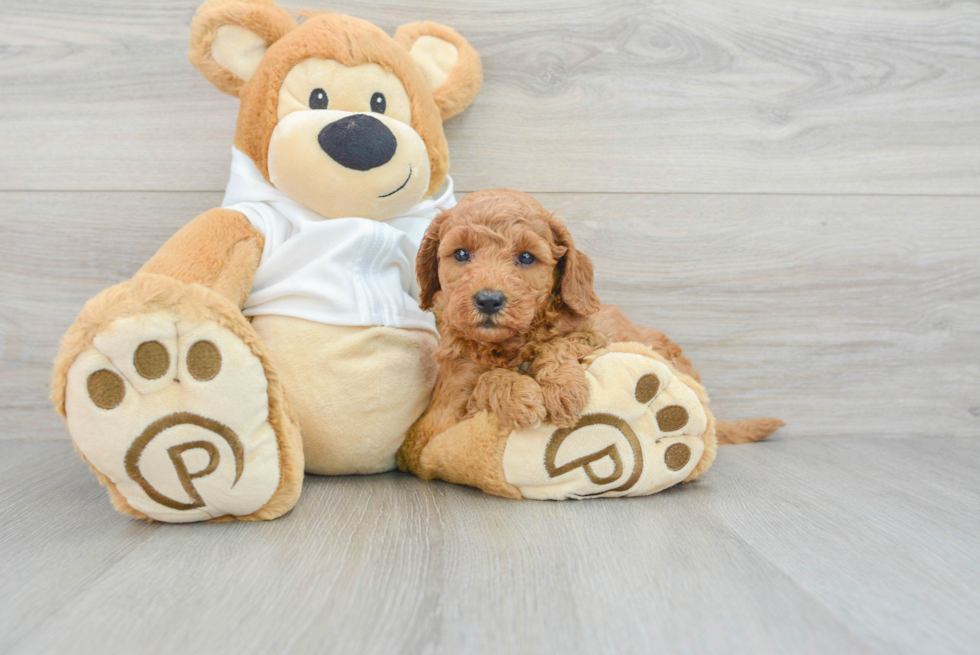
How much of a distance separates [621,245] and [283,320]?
66 centimetres

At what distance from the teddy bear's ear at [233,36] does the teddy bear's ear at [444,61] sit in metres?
0.21

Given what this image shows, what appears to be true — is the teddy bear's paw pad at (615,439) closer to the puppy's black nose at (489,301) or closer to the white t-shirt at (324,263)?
the puppy's black nose at (489,301)

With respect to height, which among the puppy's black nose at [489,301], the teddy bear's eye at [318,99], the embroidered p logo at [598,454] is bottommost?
the embroidered p logo at [598,454]

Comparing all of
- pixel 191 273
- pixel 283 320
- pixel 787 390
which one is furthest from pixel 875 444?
pixel 191 273

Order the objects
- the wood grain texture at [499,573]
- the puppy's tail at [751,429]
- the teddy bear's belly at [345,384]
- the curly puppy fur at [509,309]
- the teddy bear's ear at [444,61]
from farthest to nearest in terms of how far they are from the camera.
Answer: the puppy's tail at [751,429] → the teddy bear's ear at [444,61] → the teddy bear's belly at [345,384] → the curly puppy fur at [509,309] → the wood grain texture at [499,573]

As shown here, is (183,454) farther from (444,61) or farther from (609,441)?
(444,61)

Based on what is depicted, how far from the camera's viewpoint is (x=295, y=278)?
963 millimetres

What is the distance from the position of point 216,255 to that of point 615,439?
591 mm

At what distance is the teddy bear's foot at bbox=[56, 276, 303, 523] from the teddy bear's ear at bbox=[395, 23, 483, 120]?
1.89ft

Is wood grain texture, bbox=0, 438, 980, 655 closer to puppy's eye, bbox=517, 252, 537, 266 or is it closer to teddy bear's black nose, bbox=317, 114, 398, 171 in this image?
puppy's eye, bbox=517, 252, 537, 266

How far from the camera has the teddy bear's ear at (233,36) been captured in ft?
3.27

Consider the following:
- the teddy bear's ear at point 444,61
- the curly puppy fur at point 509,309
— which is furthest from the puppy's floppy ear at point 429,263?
the teddy bear's ear at point 444,61

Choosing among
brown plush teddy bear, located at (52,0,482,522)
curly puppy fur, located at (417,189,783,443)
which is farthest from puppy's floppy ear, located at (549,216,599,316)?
brown plush teddy bear, located at (52,0,482,522)

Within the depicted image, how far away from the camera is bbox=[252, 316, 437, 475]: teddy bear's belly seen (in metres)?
0.94
